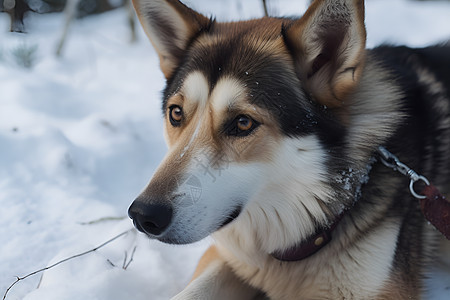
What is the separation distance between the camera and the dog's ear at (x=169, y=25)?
1.94 m

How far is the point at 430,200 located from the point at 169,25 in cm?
137

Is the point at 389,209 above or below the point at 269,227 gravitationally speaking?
above

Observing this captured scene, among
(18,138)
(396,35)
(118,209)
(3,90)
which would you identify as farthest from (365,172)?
(396,35)

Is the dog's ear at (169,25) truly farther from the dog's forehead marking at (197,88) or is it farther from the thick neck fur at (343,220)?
the thick neck fur at (343,220)

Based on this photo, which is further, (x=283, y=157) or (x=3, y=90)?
(x=3, y=90)

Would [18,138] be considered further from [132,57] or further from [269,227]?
[132,57]

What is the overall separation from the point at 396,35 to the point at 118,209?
4.07 metres

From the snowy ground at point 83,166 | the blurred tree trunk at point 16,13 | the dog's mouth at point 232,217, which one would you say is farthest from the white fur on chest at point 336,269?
the blurred tree trunk at point 16,13

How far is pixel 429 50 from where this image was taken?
7.91 ft

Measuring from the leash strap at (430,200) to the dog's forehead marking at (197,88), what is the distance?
745 mm

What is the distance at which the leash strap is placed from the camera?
168 cm

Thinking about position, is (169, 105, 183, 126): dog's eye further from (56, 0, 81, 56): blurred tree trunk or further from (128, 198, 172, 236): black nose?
(56, 0, 81, 56): blurred tree trunk

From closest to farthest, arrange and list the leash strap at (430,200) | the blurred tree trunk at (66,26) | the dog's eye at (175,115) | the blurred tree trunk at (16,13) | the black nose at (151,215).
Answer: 1. the black nose at (151,215)
2. the leash strap at (430,200)
3. the dog's eye at (175,115)
4. the blurred tree trunk at (66,26)
5. the blurred tree trunk at (16,13)

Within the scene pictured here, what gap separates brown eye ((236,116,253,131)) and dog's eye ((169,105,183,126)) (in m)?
0.28
